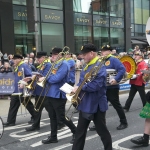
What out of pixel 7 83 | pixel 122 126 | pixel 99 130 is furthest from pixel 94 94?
pixel 7 83

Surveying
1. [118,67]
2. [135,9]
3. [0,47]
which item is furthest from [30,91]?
[135,9]

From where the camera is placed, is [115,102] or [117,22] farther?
[117,22]

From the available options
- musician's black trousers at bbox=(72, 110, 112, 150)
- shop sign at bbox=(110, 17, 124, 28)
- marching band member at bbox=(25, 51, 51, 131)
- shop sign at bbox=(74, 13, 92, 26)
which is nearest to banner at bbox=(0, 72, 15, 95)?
marching band member at bbox=(25, 51, 51, 131)

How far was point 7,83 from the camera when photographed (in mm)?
8562

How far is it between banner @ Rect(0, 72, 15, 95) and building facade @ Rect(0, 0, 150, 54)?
13.4 feet

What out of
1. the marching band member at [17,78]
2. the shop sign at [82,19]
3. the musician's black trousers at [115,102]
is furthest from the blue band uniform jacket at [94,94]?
the shop sign at [82,19]

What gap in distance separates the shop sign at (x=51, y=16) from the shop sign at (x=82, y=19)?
1.54m

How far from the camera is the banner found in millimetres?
8411

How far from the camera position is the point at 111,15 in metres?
22.5

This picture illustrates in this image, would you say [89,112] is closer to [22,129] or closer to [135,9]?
[22,129]

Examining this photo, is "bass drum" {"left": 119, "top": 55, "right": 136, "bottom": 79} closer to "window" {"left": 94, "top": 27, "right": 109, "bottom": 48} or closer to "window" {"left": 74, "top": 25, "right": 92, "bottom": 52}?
"window" {"left": 74, "top": 25, "right": 92, "bottom": 52}

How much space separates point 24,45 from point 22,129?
446 inches

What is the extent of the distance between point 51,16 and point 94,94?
1499 cm

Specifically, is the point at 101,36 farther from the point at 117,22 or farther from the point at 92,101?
the point at 92,101
